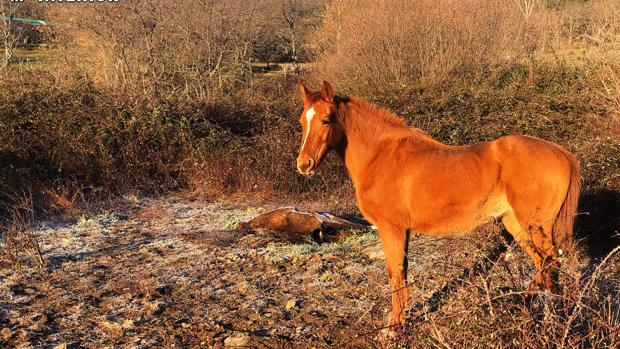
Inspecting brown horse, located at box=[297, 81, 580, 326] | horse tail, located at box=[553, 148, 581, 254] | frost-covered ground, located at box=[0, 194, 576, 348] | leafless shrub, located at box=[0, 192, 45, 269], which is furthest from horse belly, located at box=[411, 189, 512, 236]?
leafless shrub, located at box=[0, 192, 45, 269]

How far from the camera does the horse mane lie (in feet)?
16.2

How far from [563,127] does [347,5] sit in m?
8.02

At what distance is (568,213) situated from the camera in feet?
14.2

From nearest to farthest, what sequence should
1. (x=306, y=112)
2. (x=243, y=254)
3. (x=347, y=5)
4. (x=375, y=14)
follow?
1. (x=306, y=112)
2. (x=243, y=254)
3. (x=375, y=14)
4. (x=347, y=5)

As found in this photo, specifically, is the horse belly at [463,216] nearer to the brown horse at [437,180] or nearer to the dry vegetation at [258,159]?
the brown horse at [437,180]

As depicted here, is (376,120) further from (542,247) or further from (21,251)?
(21,251)

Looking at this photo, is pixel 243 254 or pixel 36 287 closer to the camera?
pixel 36 287

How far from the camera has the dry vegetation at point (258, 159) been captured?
446 cm

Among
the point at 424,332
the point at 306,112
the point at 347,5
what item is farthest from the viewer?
the point at 347,5

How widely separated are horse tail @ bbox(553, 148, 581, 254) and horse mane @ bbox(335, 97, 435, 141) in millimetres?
1218

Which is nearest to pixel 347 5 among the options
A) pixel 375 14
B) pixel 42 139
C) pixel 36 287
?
pixel 375 14

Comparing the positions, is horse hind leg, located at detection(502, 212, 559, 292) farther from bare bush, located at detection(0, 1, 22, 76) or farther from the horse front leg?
bare bush, located at detection(0, 1, 22, 76)

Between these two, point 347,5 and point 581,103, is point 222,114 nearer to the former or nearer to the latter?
point 347,5

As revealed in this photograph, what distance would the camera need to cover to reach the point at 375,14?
49.4ft
